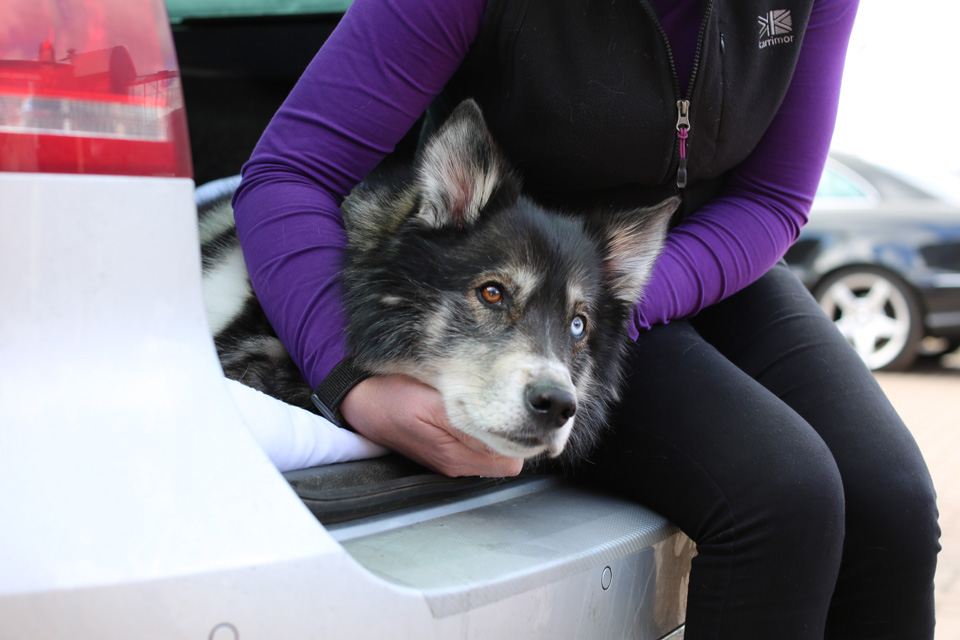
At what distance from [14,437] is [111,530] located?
153 millimetres

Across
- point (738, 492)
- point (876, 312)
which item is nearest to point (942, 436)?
point (876, 312)

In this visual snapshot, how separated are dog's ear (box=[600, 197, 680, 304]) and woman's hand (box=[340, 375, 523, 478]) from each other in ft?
2.30

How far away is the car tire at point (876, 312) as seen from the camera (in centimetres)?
852

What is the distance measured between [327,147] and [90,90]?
2.83ft

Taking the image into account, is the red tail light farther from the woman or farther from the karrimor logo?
the karrimor logo

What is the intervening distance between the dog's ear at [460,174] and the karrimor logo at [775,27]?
769 millimetres

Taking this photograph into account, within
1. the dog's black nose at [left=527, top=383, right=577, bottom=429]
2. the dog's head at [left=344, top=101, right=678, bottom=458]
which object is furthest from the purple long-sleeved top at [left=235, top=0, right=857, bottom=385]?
the dog's black nose at [left=527, top=383, right=577, bottom=429]

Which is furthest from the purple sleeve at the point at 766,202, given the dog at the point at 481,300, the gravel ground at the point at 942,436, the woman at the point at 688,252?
the gravel ground at the point at 942,436

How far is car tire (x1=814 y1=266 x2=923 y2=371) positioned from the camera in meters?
8.52

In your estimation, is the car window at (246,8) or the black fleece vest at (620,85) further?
the car window at (246,8)

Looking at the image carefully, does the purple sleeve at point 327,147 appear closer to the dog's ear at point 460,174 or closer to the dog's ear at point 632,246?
the dog's ear at point 460,174

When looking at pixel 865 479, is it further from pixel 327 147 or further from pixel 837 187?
pixel 837 187

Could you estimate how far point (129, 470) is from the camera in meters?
1.00

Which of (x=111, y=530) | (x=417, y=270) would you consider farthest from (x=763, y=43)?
(x=111, y=530)
